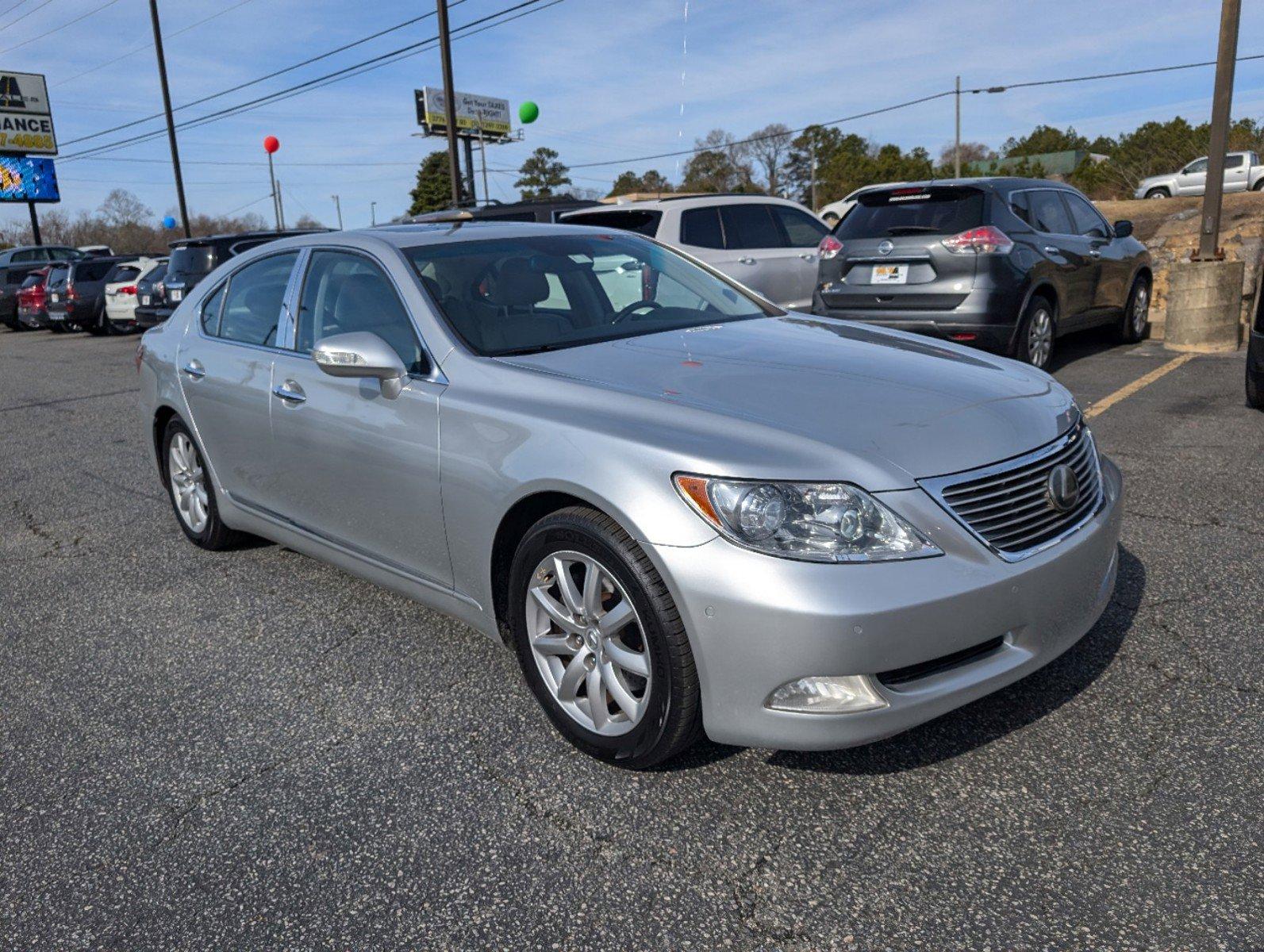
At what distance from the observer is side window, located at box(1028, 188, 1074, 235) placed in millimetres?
8914

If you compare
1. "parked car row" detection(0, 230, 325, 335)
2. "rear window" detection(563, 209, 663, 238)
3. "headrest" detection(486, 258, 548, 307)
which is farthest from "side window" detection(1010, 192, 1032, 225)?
"parked car row" detection(0, 230, 325, 335)

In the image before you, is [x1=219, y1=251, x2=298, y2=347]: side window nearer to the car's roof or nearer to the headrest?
the headrest

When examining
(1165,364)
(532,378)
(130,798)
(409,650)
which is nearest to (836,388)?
(532,378)

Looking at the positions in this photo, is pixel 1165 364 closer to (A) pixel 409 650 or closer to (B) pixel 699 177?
(A) pixel 409 650

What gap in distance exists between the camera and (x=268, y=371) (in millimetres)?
4305

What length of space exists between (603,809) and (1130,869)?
4.19ft

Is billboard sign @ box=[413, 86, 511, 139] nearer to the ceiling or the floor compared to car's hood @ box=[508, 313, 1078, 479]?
nearer to the ceiling

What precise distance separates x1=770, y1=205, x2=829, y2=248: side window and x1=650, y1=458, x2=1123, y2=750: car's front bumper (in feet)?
27.2

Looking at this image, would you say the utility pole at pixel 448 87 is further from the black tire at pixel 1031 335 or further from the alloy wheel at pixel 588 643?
the alloy wheel at pixel 588 643

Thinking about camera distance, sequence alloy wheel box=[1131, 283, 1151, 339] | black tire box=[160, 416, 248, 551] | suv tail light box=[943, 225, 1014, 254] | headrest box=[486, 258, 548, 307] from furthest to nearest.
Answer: alloy wheel box=[1131, 283, 1151, 339], suv tail light box=[943, 225, 1014, 254], black tire box=[160, 416, 248, 551], headrest box=[486, 258, 548, 307]

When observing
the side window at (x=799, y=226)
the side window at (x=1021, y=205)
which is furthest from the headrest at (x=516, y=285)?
the side window at (x=799, y=226)

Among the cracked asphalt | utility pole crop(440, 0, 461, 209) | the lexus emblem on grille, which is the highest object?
utility pole crop(440, 0, 461, 209)

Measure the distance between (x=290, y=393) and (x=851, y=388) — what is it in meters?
2.22

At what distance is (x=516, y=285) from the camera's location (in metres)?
3.88
